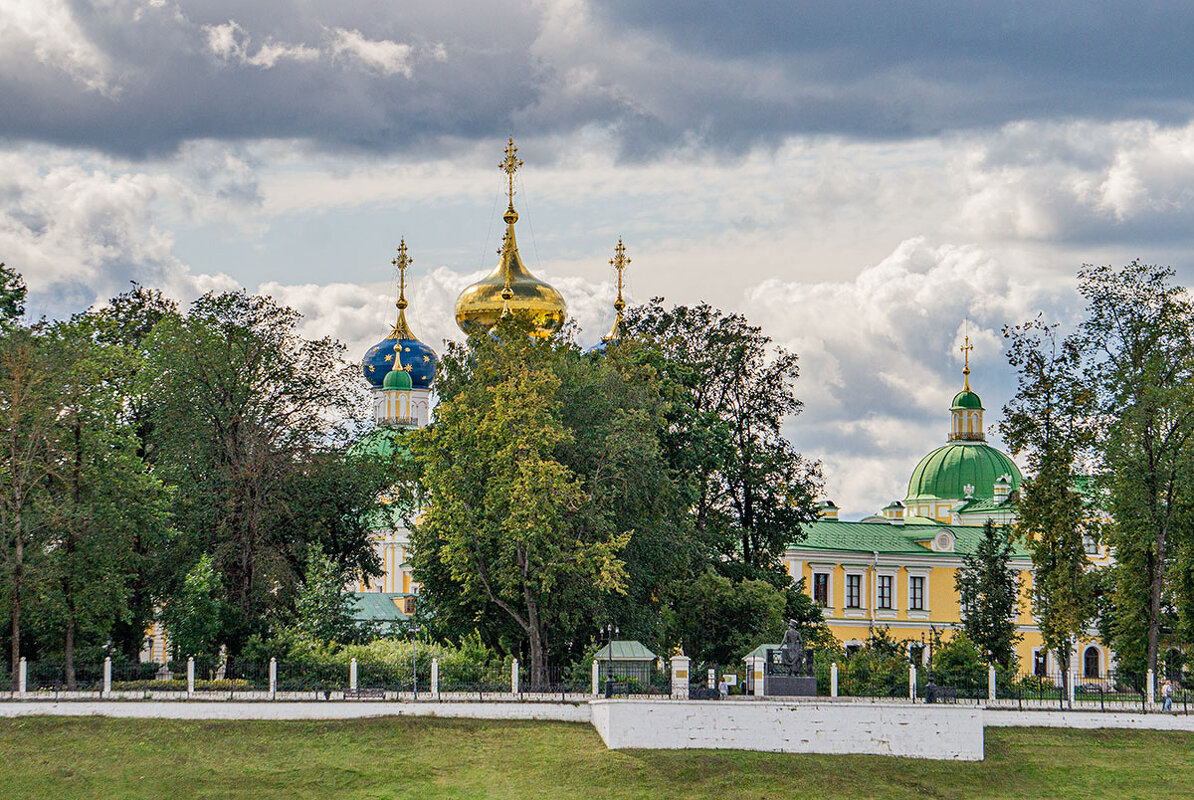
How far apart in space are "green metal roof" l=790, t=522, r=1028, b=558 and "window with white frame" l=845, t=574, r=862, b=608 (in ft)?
3.64

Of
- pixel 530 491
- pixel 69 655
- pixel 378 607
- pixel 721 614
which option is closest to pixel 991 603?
pixel 721 614

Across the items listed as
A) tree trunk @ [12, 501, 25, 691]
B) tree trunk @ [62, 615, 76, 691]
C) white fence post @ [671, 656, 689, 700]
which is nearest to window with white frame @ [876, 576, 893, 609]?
white fence post @ [671, 656, 689, 700]

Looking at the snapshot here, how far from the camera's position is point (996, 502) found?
270 ft

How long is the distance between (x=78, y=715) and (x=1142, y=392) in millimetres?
28634

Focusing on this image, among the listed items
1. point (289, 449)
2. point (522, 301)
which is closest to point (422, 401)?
point (522, 301)

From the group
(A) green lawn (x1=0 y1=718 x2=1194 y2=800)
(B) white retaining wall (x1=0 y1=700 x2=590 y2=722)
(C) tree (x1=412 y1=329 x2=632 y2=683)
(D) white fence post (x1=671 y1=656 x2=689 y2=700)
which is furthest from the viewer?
(C) tree (x1=412 y1=329 x2=632 y2=683)

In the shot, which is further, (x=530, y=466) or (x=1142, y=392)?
(x=1142, y=392)

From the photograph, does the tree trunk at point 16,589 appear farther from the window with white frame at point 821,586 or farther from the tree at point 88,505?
the window with white frame at point 821,586

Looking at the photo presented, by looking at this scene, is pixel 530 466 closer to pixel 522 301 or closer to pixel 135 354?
pixel 135 354

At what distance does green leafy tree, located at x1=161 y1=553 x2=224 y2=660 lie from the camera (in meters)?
41.5

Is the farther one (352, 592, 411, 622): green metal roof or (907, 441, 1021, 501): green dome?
(907, 441, 1021, 501): green dome

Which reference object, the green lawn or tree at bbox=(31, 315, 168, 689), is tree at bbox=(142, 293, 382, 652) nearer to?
tree at bbox=(31, 315, 168, 689)

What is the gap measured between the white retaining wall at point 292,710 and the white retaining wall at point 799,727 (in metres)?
2.21

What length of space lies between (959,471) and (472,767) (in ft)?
193
